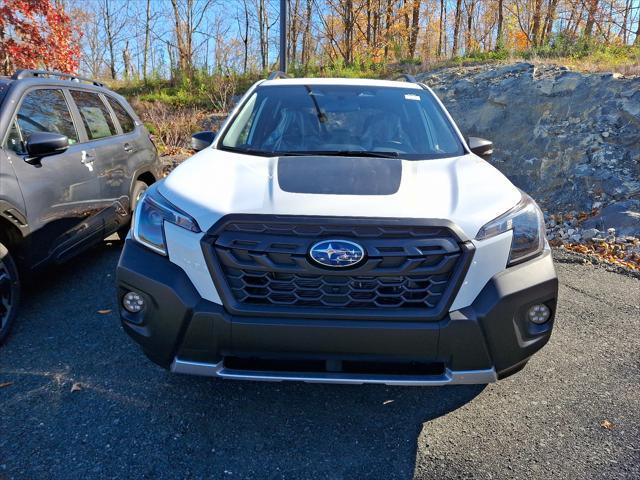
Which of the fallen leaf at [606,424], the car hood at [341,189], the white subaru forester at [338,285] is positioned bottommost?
the fallen leaf at [606,424]

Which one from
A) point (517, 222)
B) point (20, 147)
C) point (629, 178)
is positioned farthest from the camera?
point (629, 178)

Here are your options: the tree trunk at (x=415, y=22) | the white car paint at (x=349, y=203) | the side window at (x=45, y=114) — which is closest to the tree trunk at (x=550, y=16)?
the tree trunk at (x=415, y=22)

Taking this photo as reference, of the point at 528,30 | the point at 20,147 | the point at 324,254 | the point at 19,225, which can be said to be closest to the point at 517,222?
the point at 324,254

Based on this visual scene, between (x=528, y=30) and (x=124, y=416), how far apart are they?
21570mm

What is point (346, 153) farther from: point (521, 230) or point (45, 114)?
point (45, 114)

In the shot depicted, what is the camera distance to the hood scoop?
2297 mm

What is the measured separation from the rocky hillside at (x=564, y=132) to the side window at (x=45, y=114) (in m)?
5.82

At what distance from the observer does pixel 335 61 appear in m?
16.1

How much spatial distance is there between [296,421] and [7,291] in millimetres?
2090

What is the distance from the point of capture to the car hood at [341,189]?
211 centimetres

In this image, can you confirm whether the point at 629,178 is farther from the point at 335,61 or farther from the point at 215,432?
the point at 335,61

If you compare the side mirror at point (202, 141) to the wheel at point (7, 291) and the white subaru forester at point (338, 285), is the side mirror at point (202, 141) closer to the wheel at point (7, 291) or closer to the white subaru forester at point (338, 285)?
the white subaru forester at point (338, 285)

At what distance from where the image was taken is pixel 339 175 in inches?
97.7

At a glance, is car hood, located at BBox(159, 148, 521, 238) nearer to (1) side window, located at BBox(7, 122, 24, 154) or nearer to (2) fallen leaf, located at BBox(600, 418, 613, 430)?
(2) fallen leaf, located at BBox(600, 418, 613, 430)
